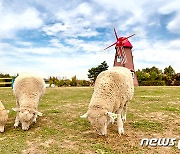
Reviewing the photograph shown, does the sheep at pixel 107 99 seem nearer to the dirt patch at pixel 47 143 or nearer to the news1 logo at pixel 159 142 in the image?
the news1 logo at pixel 159 142

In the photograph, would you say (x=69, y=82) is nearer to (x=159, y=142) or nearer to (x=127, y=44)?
(x=127, y=44)

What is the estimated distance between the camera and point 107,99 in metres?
8.48

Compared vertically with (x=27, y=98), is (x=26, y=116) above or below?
below

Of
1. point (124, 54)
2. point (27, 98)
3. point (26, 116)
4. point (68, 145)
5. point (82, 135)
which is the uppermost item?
point (124, 54)

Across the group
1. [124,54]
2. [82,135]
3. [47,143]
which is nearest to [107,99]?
[82,135]

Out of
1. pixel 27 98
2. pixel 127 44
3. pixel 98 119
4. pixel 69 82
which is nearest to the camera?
pixel 98 119

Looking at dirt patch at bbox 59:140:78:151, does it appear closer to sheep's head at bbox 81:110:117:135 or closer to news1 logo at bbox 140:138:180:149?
sheep's head at bbox 81:110:117:135

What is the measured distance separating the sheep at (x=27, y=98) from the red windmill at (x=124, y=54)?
104ft

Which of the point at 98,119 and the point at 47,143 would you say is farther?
the point at 47,143

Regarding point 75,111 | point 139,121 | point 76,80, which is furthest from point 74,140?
point 76,80

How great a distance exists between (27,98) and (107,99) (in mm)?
3372

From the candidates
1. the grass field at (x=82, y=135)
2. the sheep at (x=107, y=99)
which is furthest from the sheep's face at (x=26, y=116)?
the sheep at (x=107, y=99)

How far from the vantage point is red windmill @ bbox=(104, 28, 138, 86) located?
137 ft

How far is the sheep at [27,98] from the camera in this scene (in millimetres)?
9219
